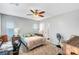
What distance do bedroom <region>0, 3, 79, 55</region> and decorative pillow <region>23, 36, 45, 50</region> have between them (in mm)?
50

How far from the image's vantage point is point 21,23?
5.17 feet

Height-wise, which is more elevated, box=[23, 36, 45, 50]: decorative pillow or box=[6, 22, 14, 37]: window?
box=[6, 22, 14, 37]: window

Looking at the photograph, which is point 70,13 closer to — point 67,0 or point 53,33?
point 67,0

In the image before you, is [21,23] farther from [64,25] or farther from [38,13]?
[64,25]

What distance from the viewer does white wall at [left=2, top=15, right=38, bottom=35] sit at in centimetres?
153

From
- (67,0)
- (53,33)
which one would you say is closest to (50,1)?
(67,0)

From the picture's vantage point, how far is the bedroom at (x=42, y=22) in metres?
1.50

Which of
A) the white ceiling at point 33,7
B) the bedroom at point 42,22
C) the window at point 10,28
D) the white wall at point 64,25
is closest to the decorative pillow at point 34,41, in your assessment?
the bedroom at point 42,22

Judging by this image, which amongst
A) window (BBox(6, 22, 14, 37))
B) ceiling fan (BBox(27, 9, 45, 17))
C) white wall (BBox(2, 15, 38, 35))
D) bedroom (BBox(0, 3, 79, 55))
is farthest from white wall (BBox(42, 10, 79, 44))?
window (BBox(6, 22, 14, 37))

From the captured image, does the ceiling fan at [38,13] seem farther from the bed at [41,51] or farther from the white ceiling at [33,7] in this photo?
the bed at [41,51]

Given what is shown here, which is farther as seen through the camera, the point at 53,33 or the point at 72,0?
the point at 53,33

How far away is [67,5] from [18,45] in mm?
1025

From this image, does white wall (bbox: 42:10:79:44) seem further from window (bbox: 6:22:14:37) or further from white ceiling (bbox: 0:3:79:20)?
window (bbox: 6:22:14:37)

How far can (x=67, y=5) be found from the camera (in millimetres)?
1508
